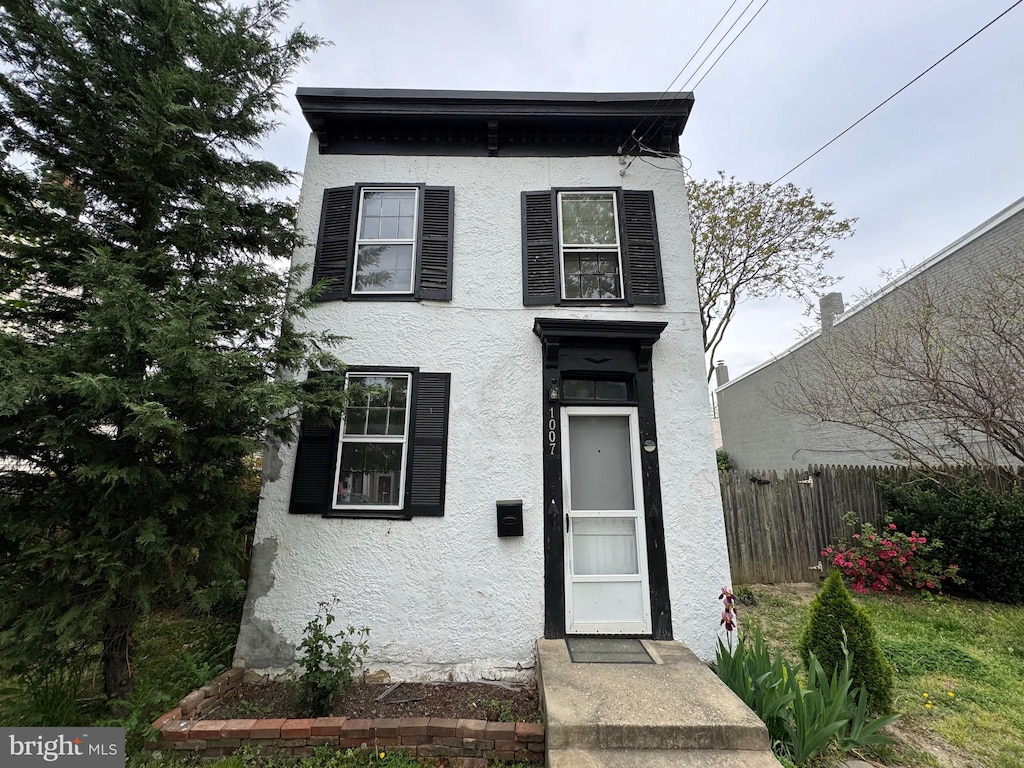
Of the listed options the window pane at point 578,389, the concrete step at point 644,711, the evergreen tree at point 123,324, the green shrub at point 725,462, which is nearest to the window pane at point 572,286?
the window pane at point 578,389

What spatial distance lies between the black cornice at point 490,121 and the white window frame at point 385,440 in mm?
2983

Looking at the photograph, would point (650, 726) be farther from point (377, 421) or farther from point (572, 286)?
point (572, 286)

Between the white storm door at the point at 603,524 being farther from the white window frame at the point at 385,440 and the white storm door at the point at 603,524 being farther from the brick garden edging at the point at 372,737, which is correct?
the white window frame at the point at 385,440

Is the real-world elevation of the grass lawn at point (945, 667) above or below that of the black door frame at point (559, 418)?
below

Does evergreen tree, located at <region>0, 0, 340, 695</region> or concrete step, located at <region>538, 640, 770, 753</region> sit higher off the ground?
evergreen tree, located at <region>0, 0, 340, 695</region>

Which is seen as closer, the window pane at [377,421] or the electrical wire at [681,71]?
the electrical wire at [681,71]

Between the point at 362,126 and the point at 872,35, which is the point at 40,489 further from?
the point at 872,35

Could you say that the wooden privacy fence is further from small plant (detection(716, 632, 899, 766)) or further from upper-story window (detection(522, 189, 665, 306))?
upper-story window (detection(522, 189, 665, 306))

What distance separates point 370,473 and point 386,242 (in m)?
2.81

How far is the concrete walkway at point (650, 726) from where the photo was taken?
2.47 m

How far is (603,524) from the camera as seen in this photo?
4352mm

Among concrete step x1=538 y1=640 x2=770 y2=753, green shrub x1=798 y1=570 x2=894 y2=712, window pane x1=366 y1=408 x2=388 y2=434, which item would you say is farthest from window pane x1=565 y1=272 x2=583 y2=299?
concrete step x1=538 y1=640 x2=770 y2=753

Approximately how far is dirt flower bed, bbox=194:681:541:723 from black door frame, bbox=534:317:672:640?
0.66 metres

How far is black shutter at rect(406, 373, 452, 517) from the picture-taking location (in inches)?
166
